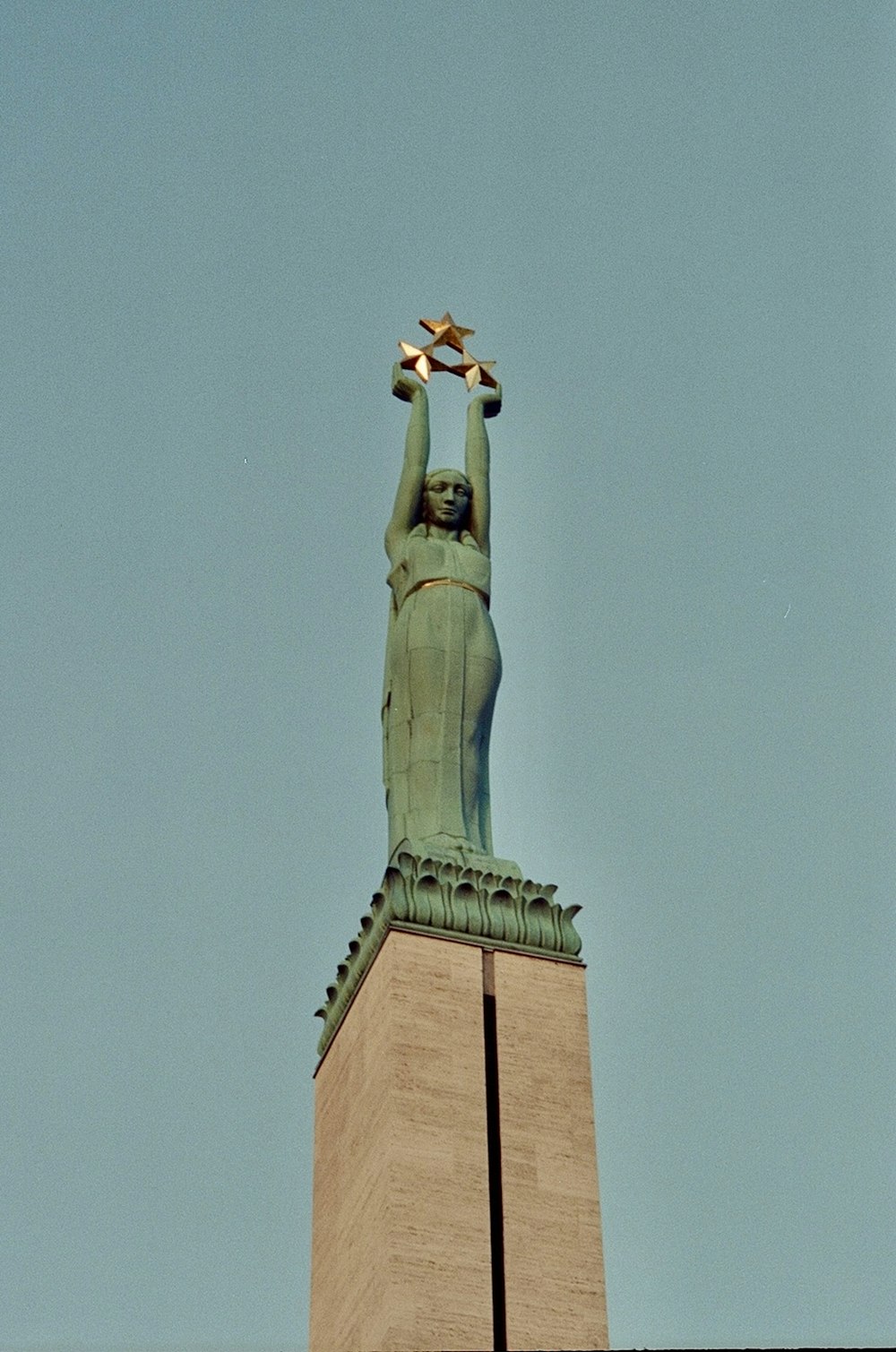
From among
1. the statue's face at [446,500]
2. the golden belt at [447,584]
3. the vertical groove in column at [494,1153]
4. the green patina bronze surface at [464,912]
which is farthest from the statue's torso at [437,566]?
the vertical groove in column at [494,1153]

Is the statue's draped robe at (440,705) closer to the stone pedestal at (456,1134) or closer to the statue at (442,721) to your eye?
the statue at (442,721)

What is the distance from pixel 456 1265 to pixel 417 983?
263 centimetres

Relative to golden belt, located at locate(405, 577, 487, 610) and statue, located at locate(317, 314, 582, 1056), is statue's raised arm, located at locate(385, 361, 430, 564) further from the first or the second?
golden belt, located at locate(405, 577, 487, 610)

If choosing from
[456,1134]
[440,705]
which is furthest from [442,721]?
[456,1134]

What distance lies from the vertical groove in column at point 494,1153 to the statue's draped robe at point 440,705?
5.36ft

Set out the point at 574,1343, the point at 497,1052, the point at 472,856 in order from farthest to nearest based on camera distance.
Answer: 1. the point at 472,856
2. the point at 497,1052
3. the point at 574,1343

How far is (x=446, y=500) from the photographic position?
25.1 metres

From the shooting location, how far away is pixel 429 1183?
19734 millimetres

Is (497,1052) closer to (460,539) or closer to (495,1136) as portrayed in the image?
(495,1136)

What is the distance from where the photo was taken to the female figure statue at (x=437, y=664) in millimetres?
22953

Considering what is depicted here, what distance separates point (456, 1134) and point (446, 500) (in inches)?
296

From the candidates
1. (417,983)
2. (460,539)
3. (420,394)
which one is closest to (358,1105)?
(417,983)

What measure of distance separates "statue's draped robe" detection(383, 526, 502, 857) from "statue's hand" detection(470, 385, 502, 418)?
8.50 ft

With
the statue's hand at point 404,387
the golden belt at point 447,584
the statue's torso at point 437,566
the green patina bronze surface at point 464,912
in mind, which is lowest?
the green patina bronze surface at point 464,912
